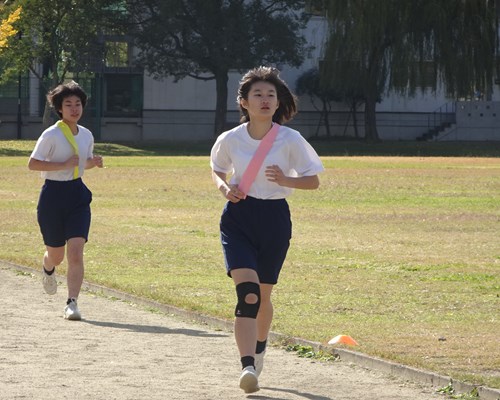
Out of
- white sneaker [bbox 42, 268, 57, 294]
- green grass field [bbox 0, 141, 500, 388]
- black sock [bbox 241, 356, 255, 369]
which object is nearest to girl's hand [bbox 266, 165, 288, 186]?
black sock [bbox 241, 356, 255, 369]

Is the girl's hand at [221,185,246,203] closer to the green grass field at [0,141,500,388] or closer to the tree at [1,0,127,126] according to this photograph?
the green grass field at [0,141,500,388]

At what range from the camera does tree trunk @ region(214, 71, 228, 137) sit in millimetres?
69194

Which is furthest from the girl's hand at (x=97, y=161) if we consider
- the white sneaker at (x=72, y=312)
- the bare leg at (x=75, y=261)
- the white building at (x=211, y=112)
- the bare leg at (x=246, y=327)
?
the white building at (x=211, y=112)

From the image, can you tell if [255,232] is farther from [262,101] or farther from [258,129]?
[262,101]

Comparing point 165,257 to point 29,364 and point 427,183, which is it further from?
point 427,183

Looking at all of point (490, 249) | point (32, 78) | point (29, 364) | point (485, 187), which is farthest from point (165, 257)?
point (32, 78)

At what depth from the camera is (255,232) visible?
27.2 ft

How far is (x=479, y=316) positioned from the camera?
11.8 metres

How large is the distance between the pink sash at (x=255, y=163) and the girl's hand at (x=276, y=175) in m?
0.10

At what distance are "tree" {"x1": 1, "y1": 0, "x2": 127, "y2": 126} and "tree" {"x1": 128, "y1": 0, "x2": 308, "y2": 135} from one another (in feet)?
7.38

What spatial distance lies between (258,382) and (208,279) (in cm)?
655

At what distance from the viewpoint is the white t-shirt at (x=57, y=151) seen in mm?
11844

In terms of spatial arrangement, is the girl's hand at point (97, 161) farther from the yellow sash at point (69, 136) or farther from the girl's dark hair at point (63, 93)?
the girl's dark hair at point (63, 93)

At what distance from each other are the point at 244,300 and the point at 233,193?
641 millimetres
